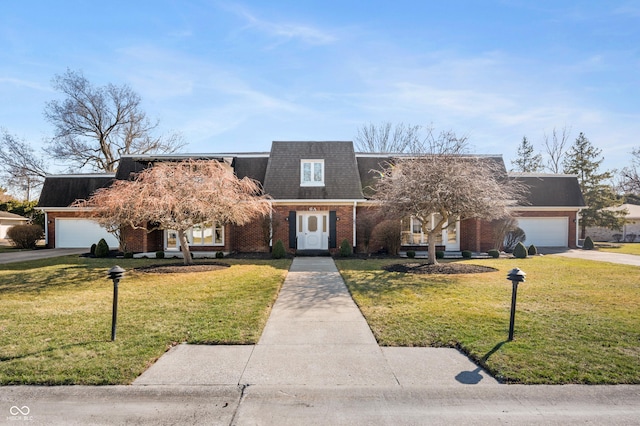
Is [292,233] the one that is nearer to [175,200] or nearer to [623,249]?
[175,200]

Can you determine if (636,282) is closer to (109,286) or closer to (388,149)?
(109,286)

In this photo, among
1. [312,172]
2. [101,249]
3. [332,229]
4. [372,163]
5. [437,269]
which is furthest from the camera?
[372,163]

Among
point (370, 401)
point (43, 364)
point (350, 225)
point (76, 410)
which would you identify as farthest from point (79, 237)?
point (370, 401)

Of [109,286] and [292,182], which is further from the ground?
[292,182]

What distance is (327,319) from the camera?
616 cm

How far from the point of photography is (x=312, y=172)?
58.1ft

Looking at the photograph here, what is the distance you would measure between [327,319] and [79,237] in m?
20.5

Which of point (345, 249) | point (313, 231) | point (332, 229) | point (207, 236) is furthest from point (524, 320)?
point (207, 236)

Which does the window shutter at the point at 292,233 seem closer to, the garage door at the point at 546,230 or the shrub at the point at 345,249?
the shrub at the point at 345,249

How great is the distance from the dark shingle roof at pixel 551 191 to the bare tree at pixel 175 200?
17.5m

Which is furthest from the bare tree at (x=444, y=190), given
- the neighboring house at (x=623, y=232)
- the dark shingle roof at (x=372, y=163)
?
the neighboring house at (x=623, y=232)

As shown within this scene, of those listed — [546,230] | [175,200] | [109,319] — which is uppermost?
[175,200]

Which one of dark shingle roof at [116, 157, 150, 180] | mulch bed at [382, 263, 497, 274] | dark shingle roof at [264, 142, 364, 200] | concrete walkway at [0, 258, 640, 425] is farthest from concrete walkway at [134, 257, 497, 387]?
dark shingle roof at [116, 157, 150, 180]

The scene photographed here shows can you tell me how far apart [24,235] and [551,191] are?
3338 cm
